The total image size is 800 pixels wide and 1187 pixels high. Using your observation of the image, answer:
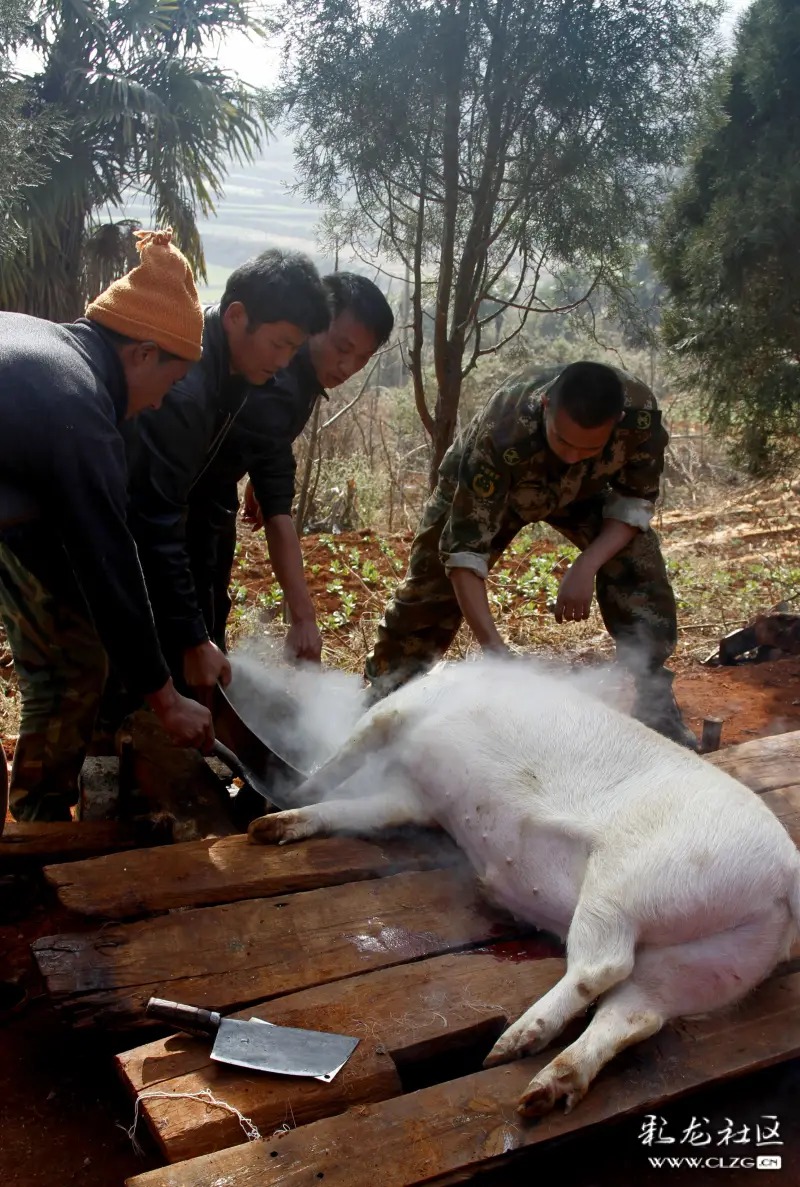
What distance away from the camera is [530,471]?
13.5ft

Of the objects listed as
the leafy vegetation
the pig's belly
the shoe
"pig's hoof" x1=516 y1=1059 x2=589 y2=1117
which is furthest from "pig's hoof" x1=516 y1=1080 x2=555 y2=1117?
the leafy vegetation

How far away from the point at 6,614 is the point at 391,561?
4.76 m

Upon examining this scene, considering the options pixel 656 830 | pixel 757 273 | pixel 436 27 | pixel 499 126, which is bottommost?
pixel 656 830

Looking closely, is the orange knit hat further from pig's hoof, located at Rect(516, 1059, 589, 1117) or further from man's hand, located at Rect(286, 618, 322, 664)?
pig's hoof, located at Rect(516, 1059, 589, 1117)

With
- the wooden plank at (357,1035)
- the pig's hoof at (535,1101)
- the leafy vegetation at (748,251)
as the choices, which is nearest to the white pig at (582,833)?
the pig's hoof at (535,1101)

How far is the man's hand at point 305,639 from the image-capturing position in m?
3.86

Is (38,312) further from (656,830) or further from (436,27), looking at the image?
(656,830)

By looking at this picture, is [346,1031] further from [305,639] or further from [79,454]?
[305,639]

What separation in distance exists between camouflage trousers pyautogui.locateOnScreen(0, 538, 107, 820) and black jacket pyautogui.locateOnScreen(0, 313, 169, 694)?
0.75 metres

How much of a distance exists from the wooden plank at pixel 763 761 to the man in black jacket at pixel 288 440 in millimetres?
1756

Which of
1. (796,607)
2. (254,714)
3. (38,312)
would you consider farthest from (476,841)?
(38,312)

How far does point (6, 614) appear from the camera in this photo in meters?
3.31

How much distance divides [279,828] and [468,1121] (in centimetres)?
122

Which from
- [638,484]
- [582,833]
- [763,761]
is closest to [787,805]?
[763,761]
